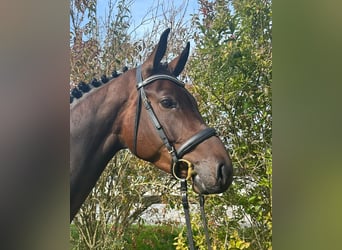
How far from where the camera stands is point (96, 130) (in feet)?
6.39

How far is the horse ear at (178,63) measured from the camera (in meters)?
2.04

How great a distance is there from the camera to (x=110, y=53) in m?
2.25

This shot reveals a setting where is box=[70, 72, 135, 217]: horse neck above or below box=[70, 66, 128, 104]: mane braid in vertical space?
below

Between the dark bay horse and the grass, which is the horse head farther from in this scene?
the grass

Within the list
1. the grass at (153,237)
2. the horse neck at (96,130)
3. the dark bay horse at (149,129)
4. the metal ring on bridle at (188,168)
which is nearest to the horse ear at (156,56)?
the dark bay horse at (149,129)

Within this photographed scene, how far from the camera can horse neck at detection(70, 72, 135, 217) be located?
1.95 m

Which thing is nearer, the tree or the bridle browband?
the bridle browband

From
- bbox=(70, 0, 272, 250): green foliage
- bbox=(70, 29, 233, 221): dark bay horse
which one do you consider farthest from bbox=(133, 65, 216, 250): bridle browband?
bbox=(70, 0, 272, 250): green foliage

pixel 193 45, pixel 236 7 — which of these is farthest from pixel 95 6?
pixel 236 7

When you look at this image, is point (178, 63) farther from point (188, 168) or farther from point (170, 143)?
point (188, 168)

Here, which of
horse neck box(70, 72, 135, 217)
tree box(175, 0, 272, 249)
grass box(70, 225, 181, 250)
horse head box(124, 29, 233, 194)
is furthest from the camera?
grass box(70, 225, 181, 250)

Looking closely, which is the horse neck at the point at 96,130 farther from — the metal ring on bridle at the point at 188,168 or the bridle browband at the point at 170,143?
the metal ring on bridle at the point at 188,168
